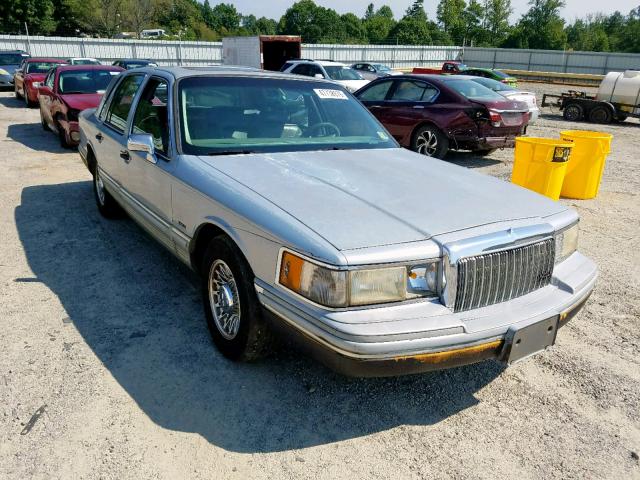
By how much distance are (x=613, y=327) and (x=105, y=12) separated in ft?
217

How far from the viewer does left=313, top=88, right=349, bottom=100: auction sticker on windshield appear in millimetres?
4266

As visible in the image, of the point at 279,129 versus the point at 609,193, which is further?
the point at 609,193

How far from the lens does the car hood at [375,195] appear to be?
8.25 ft

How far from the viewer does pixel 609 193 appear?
775 centimetres

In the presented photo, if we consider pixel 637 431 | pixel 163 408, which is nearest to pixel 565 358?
pixel 637 431

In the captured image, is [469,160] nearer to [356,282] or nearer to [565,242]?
[565,242]

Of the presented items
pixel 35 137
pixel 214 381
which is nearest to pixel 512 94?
pixel 214 381

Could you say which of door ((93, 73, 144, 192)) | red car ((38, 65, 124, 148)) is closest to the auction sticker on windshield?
door ((93, 73, 144, 192))

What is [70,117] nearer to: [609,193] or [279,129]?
[279,129]

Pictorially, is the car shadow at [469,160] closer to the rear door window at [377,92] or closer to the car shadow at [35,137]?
the rear door window at [377,92]

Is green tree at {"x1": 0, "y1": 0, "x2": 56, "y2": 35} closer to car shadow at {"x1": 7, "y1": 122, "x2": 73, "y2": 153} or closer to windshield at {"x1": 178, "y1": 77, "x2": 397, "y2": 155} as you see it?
car shadow at {"x1": 7, "y1": 122, "x2": 73, "y2": 153}

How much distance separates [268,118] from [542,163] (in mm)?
4212

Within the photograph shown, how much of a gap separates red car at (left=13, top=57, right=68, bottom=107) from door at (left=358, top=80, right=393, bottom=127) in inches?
422

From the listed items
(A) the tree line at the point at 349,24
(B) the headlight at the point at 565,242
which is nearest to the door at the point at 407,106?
(B) the headlight at the point at 565,242
